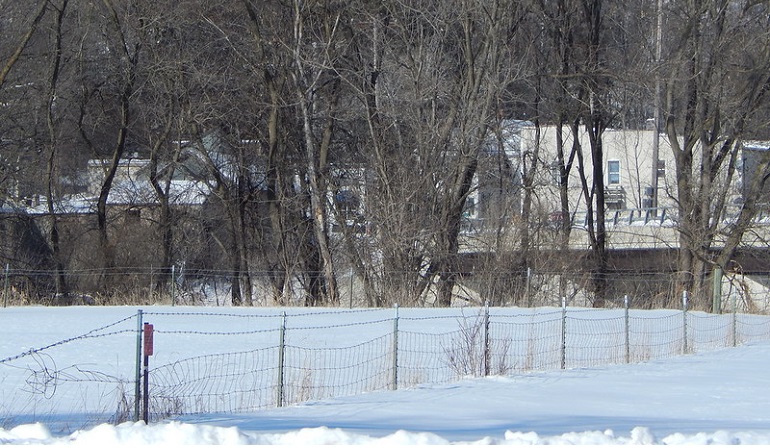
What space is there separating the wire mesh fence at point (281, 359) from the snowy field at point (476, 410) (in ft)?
0.38

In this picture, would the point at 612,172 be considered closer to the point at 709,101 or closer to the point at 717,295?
the point at 709,101

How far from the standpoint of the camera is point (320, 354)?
15383 mm

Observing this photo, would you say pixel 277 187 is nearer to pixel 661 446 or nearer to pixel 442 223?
pixel 442 223

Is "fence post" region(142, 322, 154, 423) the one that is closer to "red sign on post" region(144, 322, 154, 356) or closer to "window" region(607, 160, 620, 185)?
"red sign on post" region(144, 322, 154, 356)

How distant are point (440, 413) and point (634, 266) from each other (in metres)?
29.0

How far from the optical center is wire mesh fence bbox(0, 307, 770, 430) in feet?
35.4

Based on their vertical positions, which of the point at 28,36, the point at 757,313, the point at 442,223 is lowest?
the point at 757,313

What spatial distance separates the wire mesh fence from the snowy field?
115mm

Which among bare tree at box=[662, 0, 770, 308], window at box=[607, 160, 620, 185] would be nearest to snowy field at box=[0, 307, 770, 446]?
bare tree at box=[662, 0, 770, 308]

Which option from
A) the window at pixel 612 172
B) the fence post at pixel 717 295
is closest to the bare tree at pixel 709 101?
the fence post at pixel 717 295

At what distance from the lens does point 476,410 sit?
10273 mm

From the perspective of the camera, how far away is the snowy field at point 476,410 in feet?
24.2

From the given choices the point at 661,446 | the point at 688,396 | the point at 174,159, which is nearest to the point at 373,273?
the point at 174,159

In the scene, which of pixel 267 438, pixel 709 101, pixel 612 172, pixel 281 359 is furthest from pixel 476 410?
pixel 612 172
